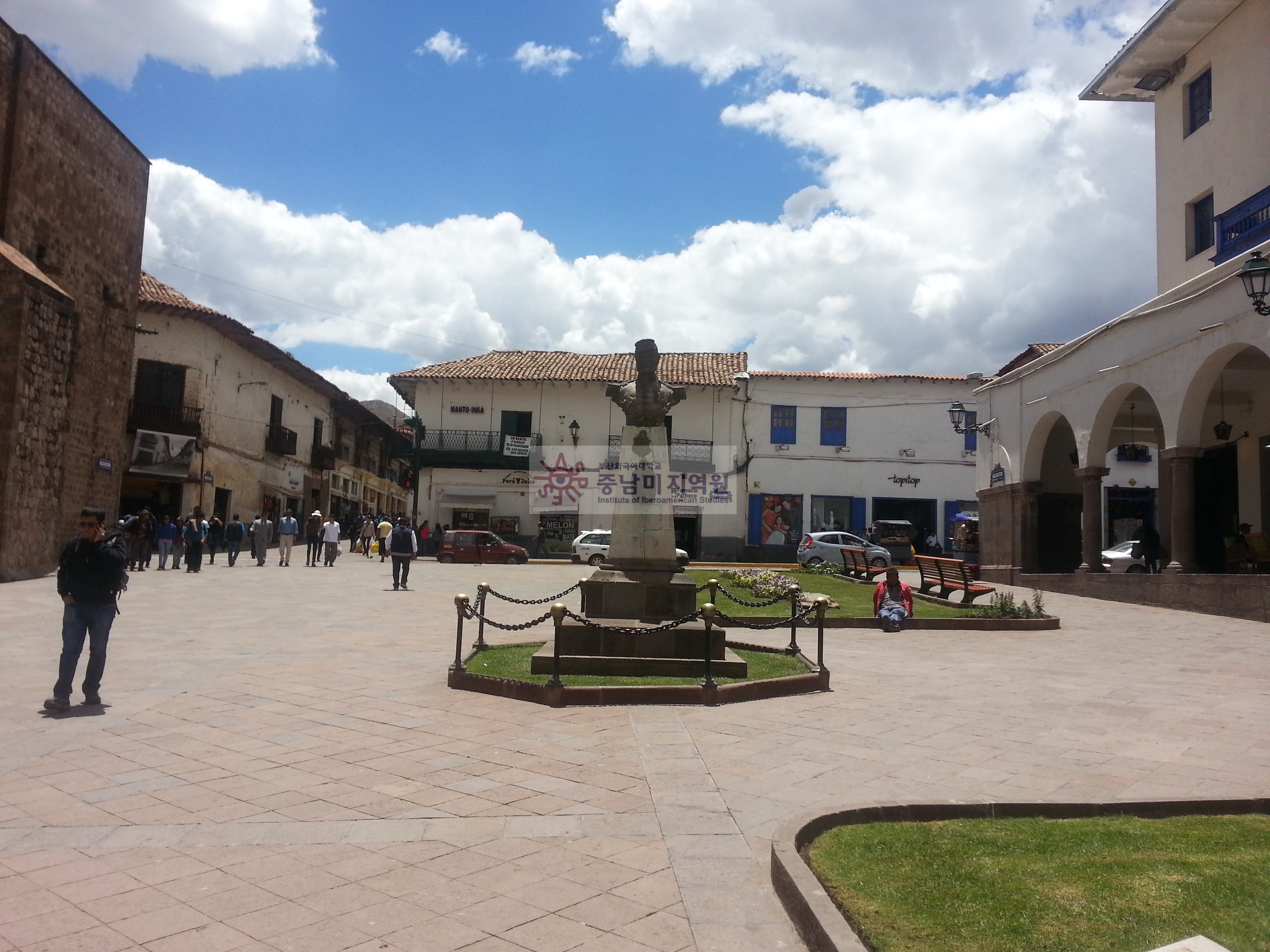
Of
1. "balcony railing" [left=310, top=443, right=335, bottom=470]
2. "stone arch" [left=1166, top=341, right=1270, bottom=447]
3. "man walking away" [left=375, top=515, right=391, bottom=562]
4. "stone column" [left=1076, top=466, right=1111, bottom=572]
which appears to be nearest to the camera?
"stone arch" [left=1166, top=341, right=1270, bottom=447]

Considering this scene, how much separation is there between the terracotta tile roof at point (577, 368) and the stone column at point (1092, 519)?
60.8 ft

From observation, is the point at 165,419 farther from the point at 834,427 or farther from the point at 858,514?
the point at 858,514

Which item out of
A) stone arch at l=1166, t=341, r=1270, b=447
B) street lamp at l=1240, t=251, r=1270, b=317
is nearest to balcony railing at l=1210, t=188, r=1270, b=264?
stone arch at l=1166, t=341, r=1270, b=447

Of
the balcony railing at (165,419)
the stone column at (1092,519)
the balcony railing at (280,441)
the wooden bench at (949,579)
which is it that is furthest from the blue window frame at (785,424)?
the balcony railing at (165,419)

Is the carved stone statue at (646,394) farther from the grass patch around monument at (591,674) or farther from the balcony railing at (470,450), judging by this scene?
the balcony railing at (470,450)

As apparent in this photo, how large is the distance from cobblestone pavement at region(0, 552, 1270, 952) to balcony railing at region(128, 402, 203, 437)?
20538 mm

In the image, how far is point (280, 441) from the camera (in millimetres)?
34750

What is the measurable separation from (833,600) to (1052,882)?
41.2 feet

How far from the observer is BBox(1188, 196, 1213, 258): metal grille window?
62.1 feet

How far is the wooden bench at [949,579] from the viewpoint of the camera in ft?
49.5

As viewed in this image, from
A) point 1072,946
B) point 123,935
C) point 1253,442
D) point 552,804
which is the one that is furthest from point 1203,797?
point 1253,442

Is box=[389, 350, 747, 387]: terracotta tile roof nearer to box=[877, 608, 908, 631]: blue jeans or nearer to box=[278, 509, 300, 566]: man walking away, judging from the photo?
box=[278, 509, 300, 566]: man walking away

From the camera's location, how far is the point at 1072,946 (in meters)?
2.74

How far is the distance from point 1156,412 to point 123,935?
888 inches
